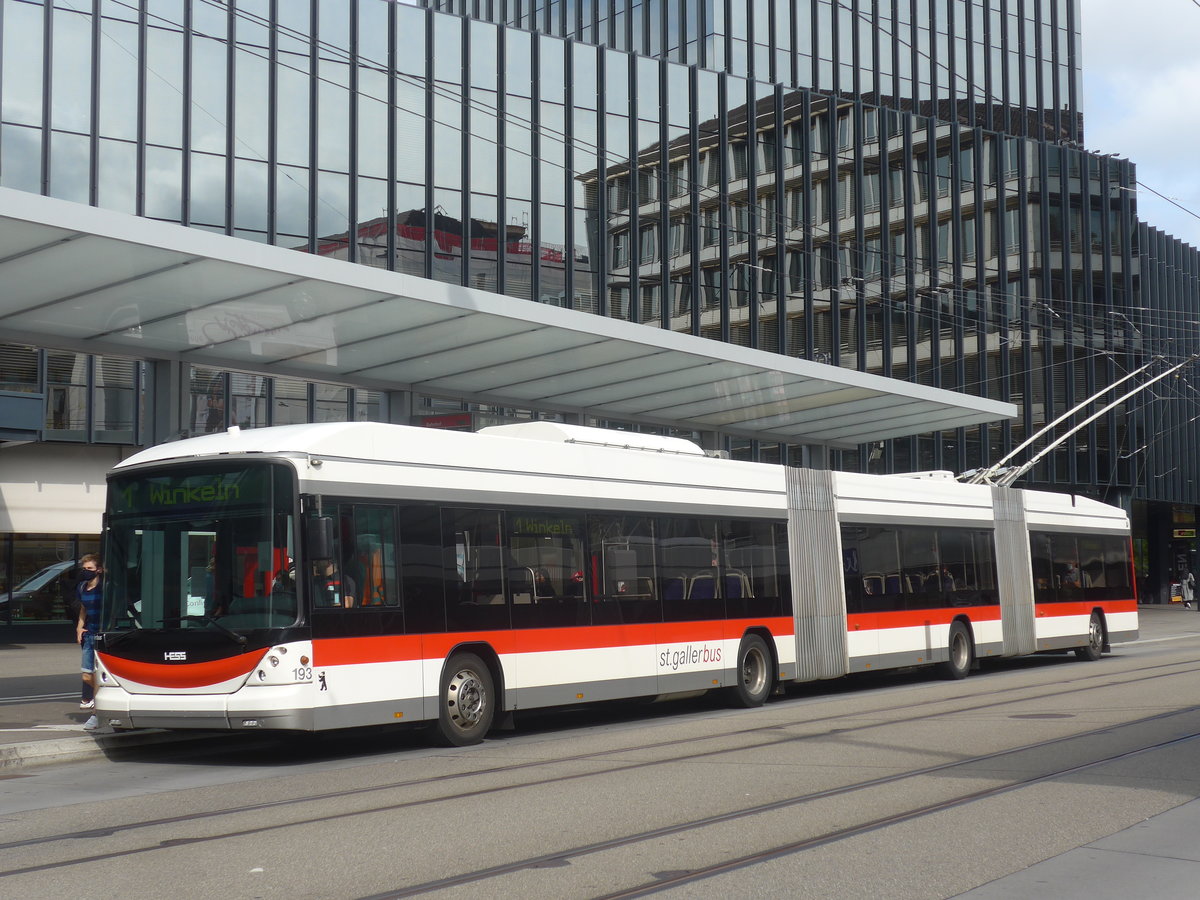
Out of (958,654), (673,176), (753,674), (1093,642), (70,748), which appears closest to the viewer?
(70,748)

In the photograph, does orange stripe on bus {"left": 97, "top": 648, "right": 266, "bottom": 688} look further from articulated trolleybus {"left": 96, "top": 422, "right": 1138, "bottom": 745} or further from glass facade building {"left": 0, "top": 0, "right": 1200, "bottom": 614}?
glass facade building {"left": 0, "top": 0, "right": 1200, "bottom": 614}

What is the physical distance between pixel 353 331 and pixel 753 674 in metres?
6.50

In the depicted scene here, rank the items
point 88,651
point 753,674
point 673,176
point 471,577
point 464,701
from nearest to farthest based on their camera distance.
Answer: point 464,701
point 471,577
point 88,651
point 753,674
point 673,176

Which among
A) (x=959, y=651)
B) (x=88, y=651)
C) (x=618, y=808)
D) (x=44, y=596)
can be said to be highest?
(x=44, y=596)

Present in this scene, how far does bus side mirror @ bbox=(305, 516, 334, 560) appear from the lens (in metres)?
10.9

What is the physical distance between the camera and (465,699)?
12.5 metres

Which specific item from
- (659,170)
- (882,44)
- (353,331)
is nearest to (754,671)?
(353,331)

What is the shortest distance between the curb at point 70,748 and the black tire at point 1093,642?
17710mm

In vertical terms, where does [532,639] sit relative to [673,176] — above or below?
below

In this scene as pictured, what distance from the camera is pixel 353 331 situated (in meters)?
15.7

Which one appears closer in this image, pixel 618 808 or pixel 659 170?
pixel 618 808

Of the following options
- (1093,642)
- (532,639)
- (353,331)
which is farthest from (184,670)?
(1093,642)

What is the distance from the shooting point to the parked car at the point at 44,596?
31.2 m

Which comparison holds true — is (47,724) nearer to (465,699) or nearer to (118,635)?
(118,635)
